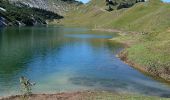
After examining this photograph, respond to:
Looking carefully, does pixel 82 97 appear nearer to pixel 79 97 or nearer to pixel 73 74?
pixel 79 97

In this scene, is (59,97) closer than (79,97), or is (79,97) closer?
(79,97)

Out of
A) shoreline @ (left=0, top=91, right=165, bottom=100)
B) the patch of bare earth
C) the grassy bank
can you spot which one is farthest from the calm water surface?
the grassy bank

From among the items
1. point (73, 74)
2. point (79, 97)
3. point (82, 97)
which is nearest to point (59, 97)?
point (79, 97)

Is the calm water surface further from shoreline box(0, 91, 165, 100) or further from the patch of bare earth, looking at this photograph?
shoreline box(0, 91, 165, 100)

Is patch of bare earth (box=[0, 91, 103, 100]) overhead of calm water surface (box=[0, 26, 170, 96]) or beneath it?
overhead

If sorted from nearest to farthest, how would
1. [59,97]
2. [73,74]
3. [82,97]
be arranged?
1. [82,97]
2. [59,97]
3. [73,74]

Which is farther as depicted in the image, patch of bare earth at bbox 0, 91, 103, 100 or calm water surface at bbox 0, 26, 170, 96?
calm water surface at bbox 0, 26, 170, 96

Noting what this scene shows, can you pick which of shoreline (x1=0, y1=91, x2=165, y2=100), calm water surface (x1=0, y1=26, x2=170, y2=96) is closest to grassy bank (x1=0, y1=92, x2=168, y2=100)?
shoreline (x1=0, y1=91, x2=165, y2=100)

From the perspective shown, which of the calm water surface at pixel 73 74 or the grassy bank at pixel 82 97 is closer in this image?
the grassy bank at pixel 82 97

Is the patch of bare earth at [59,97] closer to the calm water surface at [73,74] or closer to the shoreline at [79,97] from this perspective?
the shoreline at [79,97]

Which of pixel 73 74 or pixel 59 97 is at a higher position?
pixel 59 97

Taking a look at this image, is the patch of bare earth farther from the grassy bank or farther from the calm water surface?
the calm water surface

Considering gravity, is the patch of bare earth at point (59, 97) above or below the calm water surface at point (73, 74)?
above

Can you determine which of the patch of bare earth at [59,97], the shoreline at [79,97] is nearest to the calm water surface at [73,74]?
the patch of bare earth at [59,97]
